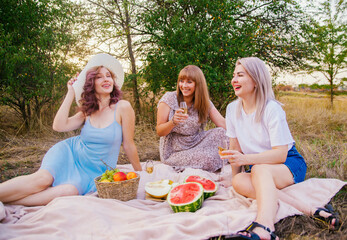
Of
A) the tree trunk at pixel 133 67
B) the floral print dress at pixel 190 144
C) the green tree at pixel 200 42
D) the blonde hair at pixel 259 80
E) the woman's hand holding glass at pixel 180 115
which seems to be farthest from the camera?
the tree trunk at pixel 133 67

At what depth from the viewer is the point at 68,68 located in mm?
7676

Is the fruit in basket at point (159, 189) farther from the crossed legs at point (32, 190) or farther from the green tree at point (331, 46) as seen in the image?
the green tree at point (331, 46)

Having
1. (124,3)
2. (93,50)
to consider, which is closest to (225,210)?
(124,3)

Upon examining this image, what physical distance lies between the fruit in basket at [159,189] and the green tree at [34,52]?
469 centimetres

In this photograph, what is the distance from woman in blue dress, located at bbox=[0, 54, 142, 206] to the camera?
3.42 m

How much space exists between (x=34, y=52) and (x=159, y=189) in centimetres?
546

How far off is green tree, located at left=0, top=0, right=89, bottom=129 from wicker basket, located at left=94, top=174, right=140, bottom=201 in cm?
455

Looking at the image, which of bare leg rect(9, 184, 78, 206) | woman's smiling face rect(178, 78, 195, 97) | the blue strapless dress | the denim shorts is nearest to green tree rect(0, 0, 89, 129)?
the blue strapless dress

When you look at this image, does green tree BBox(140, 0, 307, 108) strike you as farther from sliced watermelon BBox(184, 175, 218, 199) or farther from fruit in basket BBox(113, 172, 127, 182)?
fruit in basket BBox(113, 172, 127, 182)

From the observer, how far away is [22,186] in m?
3.12

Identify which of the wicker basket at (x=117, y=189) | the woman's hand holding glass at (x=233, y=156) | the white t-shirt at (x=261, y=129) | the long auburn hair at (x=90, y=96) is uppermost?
the long auburn hair at (x=90, y=96)

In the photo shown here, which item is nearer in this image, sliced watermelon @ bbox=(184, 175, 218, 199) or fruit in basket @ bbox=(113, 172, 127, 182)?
fruit in basket @ bbox=(113, 172, 127, 182)

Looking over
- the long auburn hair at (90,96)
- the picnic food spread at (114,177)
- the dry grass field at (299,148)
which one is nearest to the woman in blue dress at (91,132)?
the long auburn hair at (90,96)

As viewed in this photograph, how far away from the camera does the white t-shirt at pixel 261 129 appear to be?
287 centimetres
